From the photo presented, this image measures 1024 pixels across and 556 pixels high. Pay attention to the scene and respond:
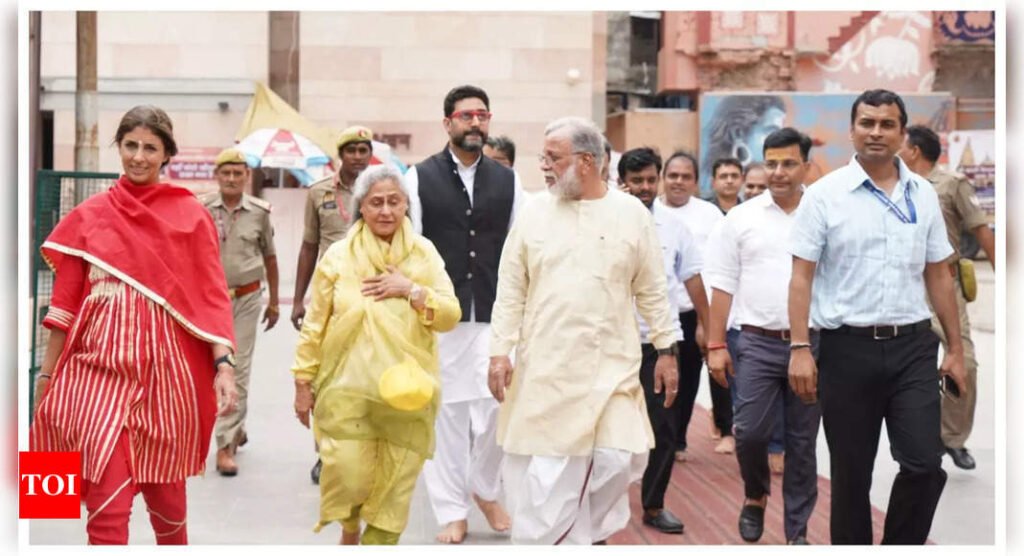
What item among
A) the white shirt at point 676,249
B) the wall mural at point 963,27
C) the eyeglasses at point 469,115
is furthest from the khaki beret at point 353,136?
the wall mural at point 963,27

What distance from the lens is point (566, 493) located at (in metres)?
5.11

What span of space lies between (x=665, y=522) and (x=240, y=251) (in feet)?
10.4

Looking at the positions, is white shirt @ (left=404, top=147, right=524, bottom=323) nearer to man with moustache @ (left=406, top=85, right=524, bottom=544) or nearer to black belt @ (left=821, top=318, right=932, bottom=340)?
man with moustache @ (left=406, top=85, right=524, bottom=544)

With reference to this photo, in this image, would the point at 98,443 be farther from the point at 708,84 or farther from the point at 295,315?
the point at 708,84

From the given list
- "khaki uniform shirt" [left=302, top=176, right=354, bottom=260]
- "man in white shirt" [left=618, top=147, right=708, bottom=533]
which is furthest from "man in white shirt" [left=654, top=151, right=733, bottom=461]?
"khaki uniform shirt" [left=302, top=176, right=354, bottom=260]

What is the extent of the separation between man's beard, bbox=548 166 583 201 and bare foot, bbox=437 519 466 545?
182cm

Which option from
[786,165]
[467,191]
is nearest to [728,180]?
[786,165]

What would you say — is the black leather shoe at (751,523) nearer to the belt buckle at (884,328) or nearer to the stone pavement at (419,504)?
the stone pavement at (419,504)

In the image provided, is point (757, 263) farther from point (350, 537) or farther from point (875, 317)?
point (350, 537)

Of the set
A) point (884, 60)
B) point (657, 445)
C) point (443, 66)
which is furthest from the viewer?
point (884, 60)

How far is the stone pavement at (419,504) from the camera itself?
246 inches

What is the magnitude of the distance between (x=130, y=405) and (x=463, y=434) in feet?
6.83

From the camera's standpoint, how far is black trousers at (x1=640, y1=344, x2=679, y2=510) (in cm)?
648

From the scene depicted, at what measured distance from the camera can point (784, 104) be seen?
29.9 metres
